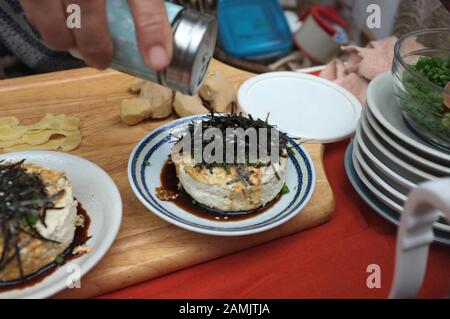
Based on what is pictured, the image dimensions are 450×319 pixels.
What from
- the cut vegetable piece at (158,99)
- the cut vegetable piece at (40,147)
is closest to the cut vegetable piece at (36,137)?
the cut vegetable piece at (40,147)

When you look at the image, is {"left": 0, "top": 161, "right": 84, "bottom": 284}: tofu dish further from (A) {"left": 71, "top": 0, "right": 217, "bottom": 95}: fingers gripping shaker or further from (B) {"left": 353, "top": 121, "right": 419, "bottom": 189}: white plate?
(B) {"left": 353, "top": 121, "right": 419, "bottom": 189}: white plate

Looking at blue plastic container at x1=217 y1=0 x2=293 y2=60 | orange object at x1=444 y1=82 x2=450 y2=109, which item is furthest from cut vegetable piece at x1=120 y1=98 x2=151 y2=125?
blue plastic container at x1=217 y1=0 x2=293 y2=60

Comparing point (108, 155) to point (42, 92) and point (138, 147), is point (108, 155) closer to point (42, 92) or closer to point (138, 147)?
point (138, 147)

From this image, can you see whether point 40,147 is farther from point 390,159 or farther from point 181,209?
point 390,159

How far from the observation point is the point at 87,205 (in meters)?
1.36

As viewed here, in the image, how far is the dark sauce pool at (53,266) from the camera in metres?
1.11

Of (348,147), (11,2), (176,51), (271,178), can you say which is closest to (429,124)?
(348,147)

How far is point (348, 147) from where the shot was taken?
5.76ft

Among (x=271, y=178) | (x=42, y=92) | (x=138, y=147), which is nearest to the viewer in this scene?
(x=271, y=178)

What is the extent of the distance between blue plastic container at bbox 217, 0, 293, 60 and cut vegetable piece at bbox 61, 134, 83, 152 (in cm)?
172

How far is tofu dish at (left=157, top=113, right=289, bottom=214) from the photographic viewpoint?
1.33m

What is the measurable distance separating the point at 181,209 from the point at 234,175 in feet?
0.67

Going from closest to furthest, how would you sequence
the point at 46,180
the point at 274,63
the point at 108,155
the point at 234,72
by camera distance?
the point at 46,180, the point at 108,155, the point at 234,72, the point at 274,63

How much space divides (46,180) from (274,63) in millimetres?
2308
